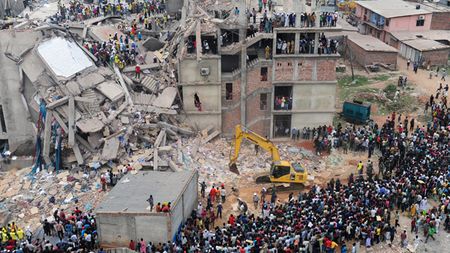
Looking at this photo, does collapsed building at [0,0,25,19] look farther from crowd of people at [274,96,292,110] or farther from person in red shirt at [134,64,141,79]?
crowd of people at [274,96,292,110]

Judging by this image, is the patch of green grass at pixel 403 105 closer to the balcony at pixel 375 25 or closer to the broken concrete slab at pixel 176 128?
the balcony at pixel 375 25

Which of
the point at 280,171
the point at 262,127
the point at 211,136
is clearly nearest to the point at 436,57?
the point at 262,127

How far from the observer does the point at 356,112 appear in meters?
39.1

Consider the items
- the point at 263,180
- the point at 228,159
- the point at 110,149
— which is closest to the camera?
the point at 110,149

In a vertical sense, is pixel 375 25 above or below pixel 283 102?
above

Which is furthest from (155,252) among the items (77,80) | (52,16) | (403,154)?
(52,16)

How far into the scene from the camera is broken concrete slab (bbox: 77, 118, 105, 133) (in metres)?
30.9

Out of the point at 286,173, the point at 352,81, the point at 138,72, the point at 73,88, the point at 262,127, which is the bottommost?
the point at 286,173

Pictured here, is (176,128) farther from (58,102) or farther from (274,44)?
(274,44)

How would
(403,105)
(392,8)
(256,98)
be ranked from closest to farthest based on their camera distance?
(256,98) < (403,105) < (392,8)

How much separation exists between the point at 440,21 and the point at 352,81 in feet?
53.6

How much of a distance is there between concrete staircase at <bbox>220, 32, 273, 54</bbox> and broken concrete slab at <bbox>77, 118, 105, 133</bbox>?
9.22 m

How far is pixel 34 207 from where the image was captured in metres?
27.8

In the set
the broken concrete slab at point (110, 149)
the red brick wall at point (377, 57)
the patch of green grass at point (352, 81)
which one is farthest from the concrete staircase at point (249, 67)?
the red brick wall at point (377, 57)
